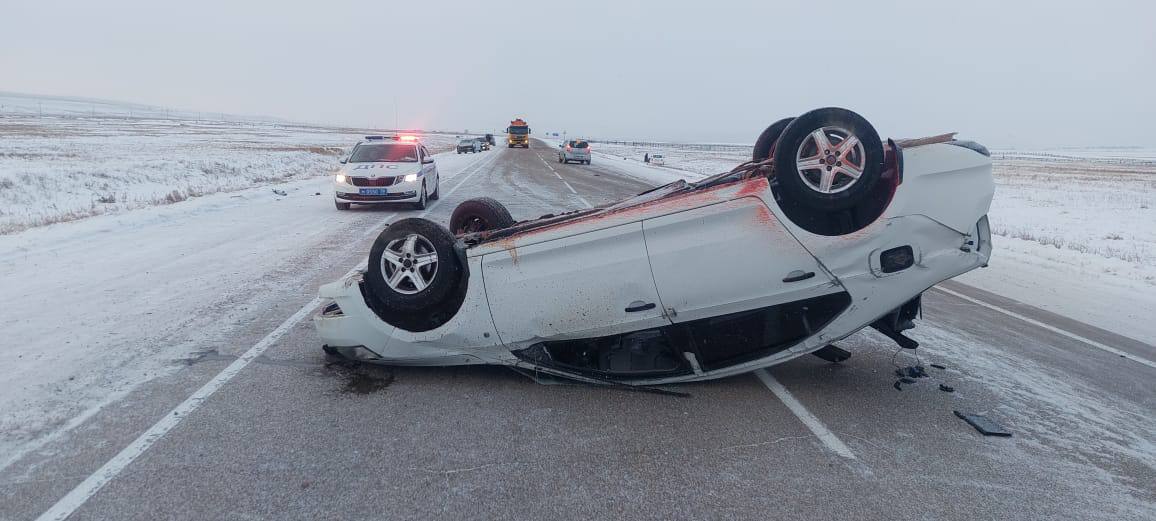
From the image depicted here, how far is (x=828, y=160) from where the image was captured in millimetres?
3922

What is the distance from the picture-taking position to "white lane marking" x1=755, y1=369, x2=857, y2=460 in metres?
3.69

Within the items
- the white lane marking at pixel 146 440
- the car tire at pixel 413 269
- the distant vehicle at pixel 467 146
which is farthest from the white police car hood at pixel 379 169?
the distant vehicle at pixel 467 146

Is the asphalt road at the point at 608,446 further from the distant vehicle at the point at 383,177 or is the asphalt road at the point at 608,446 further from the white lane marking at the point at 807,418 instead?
the distant vehicle at the point at 383,177

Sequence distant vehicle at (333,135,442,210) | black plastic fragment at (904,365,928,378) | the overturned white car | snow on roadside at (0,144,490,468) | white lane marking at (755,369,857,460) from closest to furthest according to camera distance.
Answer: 1. white lane marking at (755,369,857,460)
2. the overturned white car
3. snow on roadside at (0,144,490,468)
4. black plastic fragment at (904,365,928,378)
5. distant vehicle at (333,135,442,210)

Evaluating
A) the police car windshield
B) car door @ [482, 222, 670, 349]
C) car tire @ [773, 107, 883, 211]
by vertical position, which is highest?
car tire @ [773, 107, 883, 211]

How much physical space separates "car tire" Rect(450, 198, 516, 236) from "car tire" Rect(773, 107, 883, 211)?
2753mm

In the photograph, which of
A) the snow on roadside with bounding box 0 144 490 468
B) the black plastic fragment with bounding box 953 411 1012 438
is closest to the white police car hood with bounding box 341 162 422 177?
the snow on roadside with bounding box 0 144 490 468

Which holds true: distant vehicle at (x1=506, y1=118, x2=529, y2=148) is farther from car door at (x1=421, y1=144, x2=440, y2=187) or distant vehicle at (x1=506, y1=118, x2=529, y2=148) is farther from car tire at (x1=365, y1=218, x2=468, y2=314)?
car tire at (x1=365, y1=218, x2=468, y2=314)

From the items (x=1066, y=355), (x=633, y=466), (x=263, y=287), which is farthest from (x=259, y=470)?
(x=1066, y=355)

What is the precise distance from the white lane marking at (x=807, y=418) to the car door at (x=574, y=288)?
103 cm

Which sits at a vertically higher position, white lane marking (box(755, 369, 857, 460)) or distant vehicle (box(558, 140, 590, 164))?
distant vehicle (box(558, 140, 590, 164))

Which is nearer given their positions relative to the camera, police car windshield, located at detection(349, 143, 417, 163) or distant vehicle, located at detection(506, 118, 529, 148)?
police car windshield, located at detection(349, 143, 417, 163)

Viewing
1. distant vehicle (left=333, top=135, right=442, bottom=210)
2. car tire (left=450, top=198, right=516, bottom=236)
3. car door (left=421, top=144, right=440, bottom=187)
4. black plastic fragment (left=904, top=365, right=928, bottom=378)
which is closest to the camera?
black plastic fragment (left=904, top=365, right=928, bottom=378)

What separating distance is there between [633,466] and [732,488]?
52 centimetres
